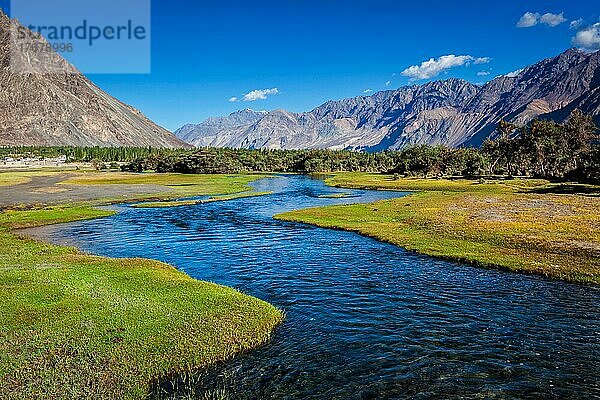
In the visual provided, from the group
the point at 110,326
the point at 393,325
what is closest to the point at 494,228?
the point at 393,325

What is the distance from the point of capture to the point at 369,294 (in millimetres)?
31344

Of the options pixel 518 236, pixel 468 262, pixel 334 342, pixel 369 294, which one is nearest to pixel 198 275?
pixel 369 294

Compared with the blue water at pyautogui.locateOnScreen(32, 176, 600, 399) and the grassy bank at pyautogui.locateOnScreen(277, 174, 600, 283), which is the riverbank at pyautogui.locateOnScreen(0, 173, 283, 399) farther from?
the grassy bank at pyautogui.locateOnScreen(277, 174, 600, 283)

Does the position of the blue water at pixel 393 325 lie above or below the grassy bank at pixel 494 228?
below

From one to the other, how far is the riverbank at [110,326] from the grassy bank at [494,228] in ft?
75.9

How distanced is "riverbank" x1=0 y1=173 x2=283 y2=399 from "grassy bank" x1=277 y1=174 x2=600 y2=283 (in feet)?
75.9

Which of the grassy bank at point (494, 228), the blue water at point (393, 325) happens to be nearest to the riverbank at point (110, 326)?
the blue water at point (393, 325)

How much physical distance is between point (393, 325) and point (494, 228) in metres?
33.0

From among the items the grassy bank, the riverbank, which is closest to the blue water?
the riverbank

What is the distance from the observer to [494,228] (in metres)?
53.4

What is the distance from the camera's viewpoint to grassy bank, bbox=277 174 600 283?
38656mm

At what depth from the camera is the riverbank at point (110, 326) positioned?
1823 centimetres

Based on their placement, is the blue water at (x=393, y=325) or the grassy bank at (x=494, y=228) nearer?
the blue water at (x=393, y=325)

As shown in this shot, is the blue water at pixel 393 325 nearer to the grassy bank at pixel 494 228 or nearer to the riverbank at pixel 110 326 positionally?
the riverbank at pixel 110 326
